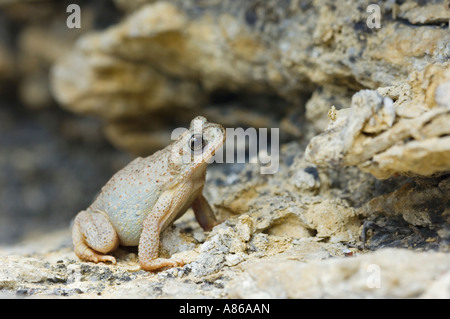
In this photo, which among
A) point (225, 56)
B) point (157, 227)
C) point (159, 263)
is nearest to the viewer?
point (159, 263)

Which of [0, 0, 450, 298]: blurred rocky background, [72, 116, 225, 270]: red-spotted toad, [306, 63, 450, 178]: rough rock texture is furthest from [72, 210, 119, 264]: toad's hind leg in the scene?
[306, 63, 450, 178]: rough rock texture

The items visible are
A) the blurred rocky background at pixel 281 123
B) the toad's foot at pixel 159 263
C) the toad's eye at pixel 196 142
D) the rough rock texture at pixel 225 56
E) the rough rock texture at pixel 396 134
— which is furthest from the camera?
the rough rock texture at pixel 225 56

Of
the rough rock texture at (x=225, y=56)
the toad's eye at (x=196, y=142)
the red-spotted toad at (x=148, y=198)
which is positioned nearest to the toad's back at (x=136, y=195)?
the red-spotted toad at (x=148, y=198)

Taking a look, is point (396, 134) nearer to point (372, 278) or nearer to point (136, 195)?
point (372, 278)

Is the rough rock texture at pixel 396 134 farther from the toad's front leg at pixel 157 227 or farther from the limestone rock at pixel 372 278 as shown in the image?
the toad's front leg at pixel 157 227

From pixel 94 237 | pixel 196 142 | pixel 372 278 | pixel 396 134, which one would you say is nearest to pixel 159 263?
pixel 94 237

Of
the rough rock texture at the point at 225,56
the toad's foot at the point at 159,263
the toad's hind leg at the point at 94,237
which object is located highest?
the rough rock texture at the point at 225,56

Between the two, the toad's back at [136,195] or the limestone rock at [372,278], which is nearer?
the limestone rock at [372,278]
